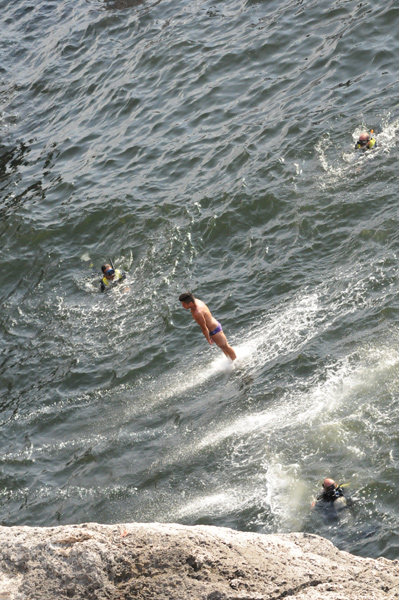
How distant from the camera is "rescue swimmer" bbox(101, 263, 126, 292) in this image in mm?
15336

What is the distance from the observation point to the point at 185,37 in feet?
74.8

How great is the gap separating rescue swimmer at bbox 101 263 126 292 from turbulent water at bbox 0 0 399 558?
0.81ft

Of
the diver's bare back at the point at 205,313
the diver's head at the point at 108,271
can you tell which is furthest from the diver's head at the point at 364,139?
the diver's head at the point at 108,271

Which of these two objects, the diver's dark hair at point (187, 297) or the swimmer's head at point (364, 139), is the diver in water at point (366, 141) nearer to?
the swimmer's head at point (364, 139)

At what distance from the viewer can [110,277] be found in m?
15.4

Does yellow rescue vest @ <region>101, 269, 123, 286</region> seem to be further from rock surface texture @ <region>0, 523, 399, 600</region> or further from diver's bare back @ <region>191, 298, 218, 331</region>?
Answer: rock surface texture @ <region>0, 523, 399, 600</region>

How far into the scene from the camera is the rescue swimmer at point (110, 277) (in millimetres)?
15336

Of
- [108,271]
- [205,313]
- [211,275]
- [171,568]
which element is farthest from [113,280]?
[171,568]

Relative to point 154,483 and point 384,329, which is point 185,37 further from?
point 154,483

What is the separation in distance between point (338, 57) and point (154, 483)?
13101 mm

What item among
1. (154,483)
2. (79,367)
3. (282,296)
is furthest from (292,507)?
(79,367)

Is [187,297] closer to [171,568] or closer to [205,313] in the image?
[205,313]

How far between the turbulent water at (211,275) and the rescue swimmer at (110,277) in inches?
9.7

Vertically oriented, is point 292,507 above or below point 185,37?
below
